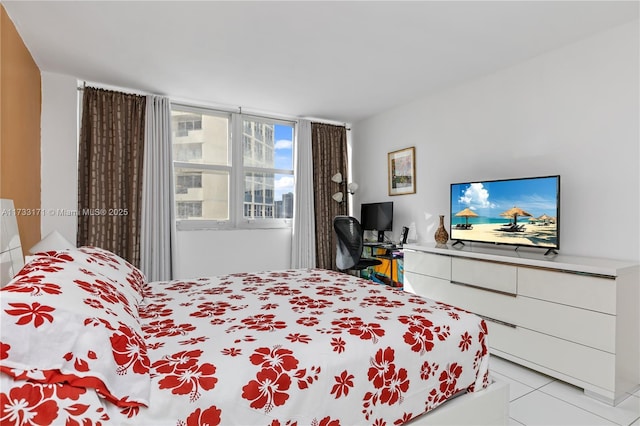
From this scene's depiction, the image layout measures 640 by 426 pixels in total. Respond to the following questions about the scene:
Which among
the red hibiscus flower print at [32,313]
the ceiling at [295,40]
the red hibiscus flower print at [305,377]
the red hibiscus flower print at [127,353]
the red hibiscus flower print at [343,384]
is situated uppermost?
the ceiling at [295,40]

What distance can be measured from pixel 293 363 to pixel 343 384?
7.7 inches

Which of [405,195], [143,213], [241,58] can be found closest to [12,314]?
[241,58]

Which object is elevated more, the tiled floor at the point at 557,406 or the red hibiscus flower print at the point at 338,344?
the red hibiscus flower print at the point at 338,344

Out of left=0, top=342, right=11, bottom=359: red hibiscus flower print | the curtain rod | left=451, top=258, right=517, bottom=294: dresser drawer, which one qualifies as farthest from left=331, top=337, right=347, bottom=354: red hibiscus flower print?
the curtain rod

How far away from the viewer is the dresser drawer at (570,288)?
81.9 inches

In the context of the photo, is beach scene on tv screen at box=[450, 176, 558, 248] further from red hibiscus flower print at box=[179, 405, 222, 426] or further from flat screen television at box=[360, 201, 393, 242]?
red hibiscus flower print at box=[179, 405, 222, 426]

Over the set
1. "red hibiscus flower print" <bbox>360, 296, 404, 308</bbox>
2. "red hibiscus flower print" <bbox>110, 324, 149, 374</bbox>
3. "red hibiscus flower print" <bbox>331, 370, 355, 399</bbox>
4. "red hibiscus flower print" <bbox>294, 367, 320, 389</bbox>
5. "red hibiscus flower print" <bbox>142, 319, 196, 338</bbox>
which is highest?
"red hibiscus flower print" <bbox>110, 324, 149, 374</bbox>

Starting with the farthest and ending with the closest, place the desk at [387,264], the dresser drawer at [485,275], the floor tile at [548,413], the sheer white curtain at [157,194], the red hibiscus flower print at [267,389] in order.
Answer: the desk at [387,264] < the sheer white curtain at [157,194] < the dresser drawer at [485,275] < the floor tile at [548,413] < the red hibiscus flower print at [267,389]

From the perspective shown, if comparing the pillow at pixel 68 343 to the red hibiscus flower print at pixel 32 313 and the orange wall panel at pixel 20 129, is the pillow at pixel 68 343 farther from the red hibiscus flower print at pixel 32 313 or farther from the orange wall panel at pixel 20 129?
the orange wall panel at pixel 20 129

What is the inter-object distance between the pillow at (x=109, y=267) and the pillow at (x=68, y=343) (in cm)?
41

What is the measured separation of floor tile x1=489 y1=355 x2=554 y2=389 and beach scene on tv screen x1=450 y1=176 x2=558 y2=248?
95 centimetres

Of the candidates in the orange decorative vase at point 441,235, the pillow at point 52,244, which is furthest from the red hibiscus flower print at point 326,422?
the orange decorative vase at point 441,235

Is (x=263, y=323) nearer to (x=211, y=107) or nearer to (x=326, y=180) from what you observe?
(x=211, y=107)

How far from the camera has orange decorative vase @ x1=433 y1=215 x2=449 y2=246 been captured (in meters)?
3.62
